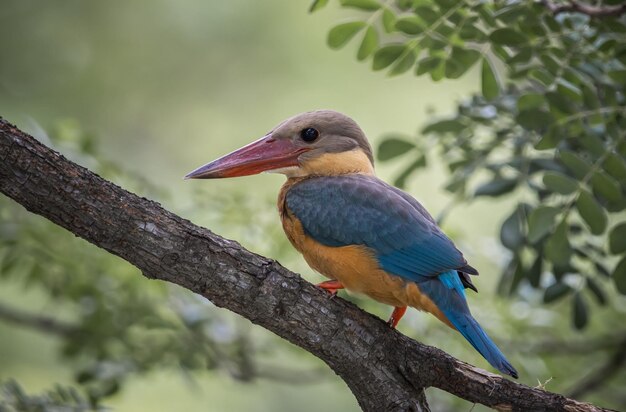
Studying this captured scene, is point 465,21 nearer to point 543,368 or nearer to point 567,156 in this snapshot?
point 567,156

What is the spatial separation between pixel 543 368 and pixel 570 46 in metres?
1.85

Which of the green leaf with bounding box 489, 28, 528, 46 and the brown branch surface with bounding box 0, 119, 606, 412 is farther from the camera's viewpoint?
the green leaf with bounding box 489, 28, 528, 46

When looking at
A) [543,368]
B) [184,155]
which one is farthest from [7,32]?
[543,368]

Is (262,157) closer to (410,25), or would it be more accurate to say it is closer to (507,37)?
(410,25)

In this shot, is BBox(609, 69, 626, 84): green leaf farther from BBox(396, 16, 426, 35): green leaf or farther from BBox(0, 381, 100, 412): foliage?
BBox(0, 381, 100, 412): foliage

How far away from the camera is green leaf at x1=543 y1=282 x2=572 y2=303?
13.2 feet

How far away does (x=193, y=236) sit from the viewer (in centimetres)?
287

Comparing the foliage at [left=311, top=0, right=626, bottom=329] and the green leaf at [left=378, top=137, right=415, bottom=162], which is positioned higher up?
the green leaf at [left=378, top=137, right=415, bottom=162]

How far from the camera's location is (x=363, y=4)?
3.67m

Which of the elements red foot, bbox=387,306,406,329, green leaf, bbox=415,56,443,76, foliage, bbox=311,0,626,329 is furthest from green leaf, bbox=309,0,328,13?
red foot, bbox=387,306,406,329

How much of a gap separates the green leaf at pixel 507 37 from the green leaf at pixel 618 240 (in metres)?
0.83

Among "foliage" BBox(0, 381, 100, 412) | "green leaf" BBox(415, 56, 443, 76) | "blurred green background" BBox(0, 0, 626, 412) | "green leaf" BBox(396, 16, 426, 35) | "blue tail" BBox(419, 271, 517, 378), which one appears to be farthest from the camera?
"blurred green background" BBox(0, 0, 626, 412)

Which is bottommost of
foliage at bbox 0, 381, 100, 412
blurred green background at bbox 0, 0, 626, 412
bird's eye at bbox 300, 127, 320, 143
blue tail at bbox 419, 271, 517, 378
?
blue tail at bbox 419, 271, 517, 378

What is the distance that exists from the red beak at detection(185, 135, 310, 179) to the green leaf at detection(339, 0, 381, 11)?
0.71 metres
